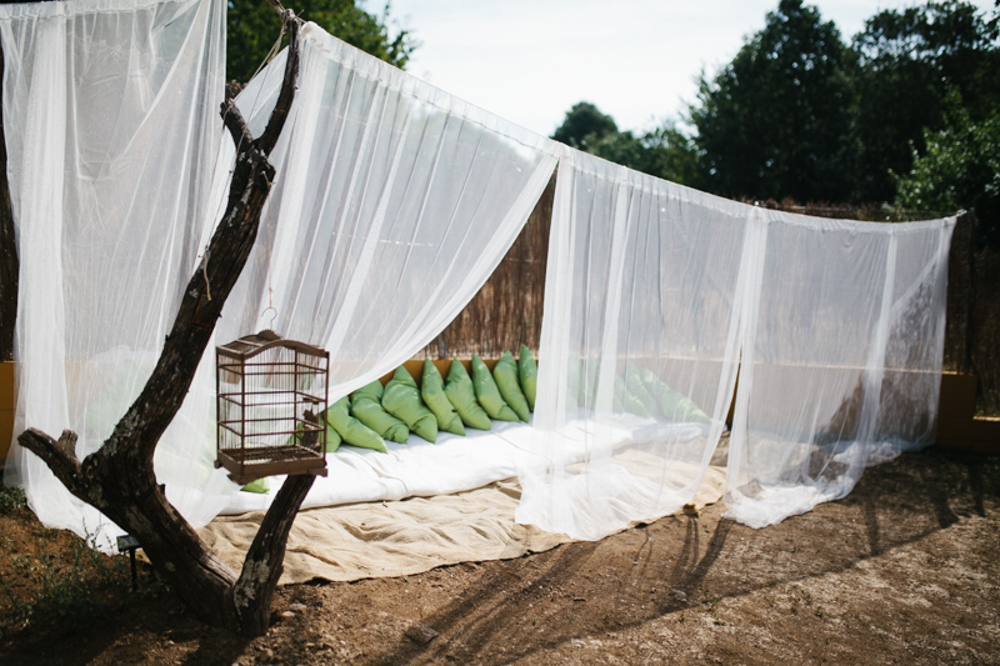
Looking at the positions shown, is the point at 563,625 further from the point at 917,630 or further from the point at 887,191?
the point at 887,191

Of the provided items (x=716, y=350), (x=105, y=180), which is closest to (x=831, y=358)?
(x=716, y=350)

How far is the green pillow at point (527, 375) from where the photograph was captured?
508 centimetres

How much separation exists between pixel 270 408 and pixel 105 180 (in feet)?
3.01

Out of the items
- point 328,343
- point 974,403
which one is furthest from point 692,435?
point 974,403

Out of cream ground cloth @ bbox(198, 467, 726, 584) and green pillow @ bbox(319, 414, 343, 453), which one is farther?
green pillow @ bbox(319, 414, 343, 453)

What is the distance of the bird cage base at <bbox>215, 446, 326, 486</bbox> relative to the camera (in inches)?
73.3

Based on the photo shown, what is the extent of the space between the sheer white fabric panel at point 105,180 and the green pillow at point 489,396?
2576 mm

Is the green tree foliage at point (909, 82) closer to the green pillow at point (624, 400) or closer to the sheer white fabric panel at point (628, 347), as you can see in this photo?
the sheer white fabric panel at point (628, 347)

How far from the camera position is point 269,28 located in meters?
9.93

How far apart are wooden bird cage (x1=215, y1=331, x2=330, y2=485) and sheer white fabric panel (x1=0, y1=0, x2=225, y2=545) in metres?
0.27

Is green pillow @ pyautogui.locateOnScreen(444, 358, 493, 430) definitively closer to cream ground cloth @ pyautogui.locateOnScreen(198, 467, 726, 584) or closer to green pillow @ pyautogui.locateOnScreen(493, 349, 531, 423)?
green pillow @ pyautogui.locateOnScreen(493, 349, 531, 423)

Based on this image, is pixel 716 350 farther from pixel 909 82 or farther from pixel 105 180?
pixel 909 82

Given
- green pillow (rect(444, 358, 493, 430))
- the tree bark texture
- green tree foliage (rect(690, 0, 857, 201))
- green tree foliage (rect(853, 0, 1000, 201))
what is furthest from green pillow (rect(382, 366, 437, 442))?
green tree foliage (rect(853, 0, 1000, 201))

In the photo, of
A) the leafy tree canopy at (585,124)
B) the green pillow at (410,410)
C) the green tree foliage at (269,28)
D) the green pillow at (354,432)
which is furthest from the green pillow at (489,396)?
the leafy tree canopy at (585,124)
